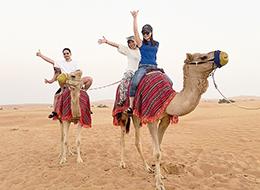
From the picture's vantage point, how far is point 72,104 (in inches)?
314

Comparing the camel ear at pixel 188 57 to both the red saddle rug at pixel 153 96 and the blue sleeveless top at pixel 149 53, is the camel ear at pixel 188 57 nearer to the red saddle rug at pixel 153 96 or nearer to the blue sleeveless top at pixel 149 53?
the red saddle rug at pixel 153 96

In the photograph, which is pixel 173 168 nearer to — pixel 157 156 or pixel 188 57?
pixel 157 156

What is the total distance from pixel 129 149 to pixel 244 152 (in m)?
3.18

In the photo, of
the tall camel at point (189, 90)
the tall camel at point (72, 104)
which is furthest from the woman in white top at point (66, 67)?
the tall camel at point (189, 90)

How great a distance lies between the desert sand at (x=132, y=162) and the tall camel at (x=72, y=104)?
866 millimetres

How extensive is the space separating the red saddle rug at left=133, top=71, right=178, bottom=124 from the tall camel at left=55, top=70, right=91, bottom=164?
1.81 meters

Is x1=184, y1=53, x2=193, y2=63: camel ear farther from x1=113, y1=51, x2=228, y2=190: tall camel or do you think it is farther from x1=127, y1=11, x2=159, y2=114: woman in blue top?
x1=127, y1=11, x2=159, y2=114: woman in blue top

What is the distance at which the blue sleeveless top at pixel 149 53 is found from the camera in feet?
22.0

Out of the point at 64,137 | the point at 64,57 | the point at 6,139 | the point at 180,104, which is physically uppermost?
the point at 64,57

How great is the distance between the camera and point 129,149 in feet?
33.5

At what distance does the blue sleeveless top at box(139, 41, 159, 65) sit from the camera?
22.0 ft

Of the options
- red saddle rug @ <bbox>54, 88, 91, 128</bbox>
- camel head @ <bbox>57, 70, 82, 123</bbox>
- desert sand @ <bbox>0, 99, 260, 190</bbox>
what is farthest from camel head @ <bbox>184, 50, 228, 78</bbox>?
red saddle rug @ <bbox>54, 88, 91, 128</bbox>

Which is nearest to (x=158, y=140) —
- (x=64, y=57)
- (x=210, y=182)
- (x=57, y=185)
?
(x=210, y=182)

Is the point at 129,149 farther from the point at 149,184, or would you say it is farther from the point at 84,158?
the point at 149,184
